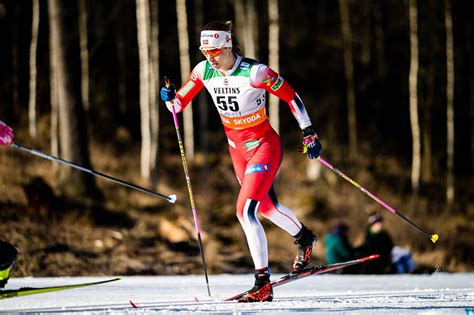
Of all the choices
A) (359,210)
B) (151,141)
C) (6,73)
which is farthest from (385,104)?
(6,73)

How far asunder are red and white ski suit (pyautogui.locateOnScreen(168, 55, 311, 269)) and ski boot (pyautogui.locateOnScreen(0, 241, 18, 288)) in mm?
1687

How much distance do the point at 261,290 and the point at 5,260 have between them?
1.86 meters

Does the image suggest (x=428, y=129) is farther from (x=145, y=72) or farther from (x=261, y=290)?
(x=261, y=290)

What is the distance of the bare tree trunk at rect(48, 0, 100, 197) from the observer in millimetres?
11453

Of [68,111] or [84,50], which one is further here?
[84,50]

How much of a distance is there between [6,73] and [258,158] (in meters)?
14.8

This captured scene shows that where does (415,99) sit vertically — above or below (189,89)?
below

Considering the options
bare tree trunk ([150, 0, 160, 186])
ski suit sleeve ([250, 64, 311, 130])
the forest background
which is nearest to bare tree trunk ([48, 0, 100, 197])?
the forest background

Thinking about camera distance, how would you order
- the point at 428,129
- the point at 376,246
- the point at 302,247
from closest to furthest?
1. the point at 302,247
2. the point at 376,246
3. the point at 428,129

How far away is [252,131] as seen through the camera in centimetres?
553

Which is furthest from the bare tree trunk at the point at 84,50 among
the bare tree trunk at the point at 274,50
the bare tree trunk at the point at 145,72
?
the bare tree trunk at the point at 274,50

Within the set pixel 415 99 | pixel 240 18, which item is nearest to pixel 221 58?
pixel 415 99

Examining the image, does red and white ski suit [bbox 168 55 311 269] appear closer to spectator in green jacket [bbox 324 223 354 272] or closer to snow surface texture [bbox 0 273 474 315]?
snow surface texture [bbox 0 273 474 315]

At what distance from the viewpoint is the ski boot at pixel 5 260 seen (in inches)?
175
